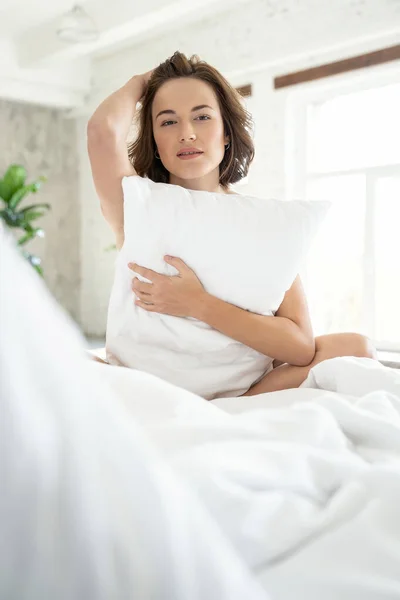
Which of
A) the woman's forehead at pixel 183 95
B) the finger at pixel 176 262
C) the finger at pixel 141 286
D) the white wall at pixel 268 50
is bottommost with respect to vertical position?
the finger at pixel 141 286

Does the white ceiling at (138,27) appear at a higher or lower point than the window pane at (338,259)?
higher

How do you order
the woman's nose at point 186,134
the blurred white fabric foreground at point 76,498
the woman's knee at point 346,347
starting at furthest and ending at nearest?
the woman's nose at point 186,134 → the woman's knee at point 346,347 → the blurred white fabric foreground at point 76,498

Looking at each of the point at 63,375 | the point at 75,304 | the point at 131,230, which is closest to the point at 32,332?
the point at 63,375

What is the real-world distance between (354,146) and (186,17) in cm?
187

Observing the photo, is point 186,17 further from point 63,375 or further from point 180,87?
point 63,375

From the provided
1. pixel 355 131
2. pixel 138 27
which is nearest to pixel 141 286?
pixel 355 131

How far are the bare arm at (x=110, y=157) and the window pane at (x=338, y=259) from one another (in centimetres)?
328

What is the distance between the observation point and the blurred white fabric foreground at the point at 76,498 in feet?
0.96

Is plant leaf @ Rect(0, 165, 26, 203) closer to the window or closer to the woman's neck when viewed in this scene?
the window

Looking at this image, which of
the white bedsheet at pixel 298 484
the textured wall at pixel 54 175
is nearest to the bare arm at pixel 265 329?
the white bedsheet at pixel 298 484

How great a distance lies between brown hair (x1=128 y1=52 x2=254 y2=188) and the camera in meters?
1.48

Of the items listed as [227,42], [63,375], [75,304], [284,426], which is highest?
[227,42]

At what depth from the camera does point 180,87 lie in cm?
143

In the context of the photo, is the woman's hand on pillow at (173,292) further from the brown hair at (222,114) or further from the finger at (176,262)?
the brown hair at (222,114)
